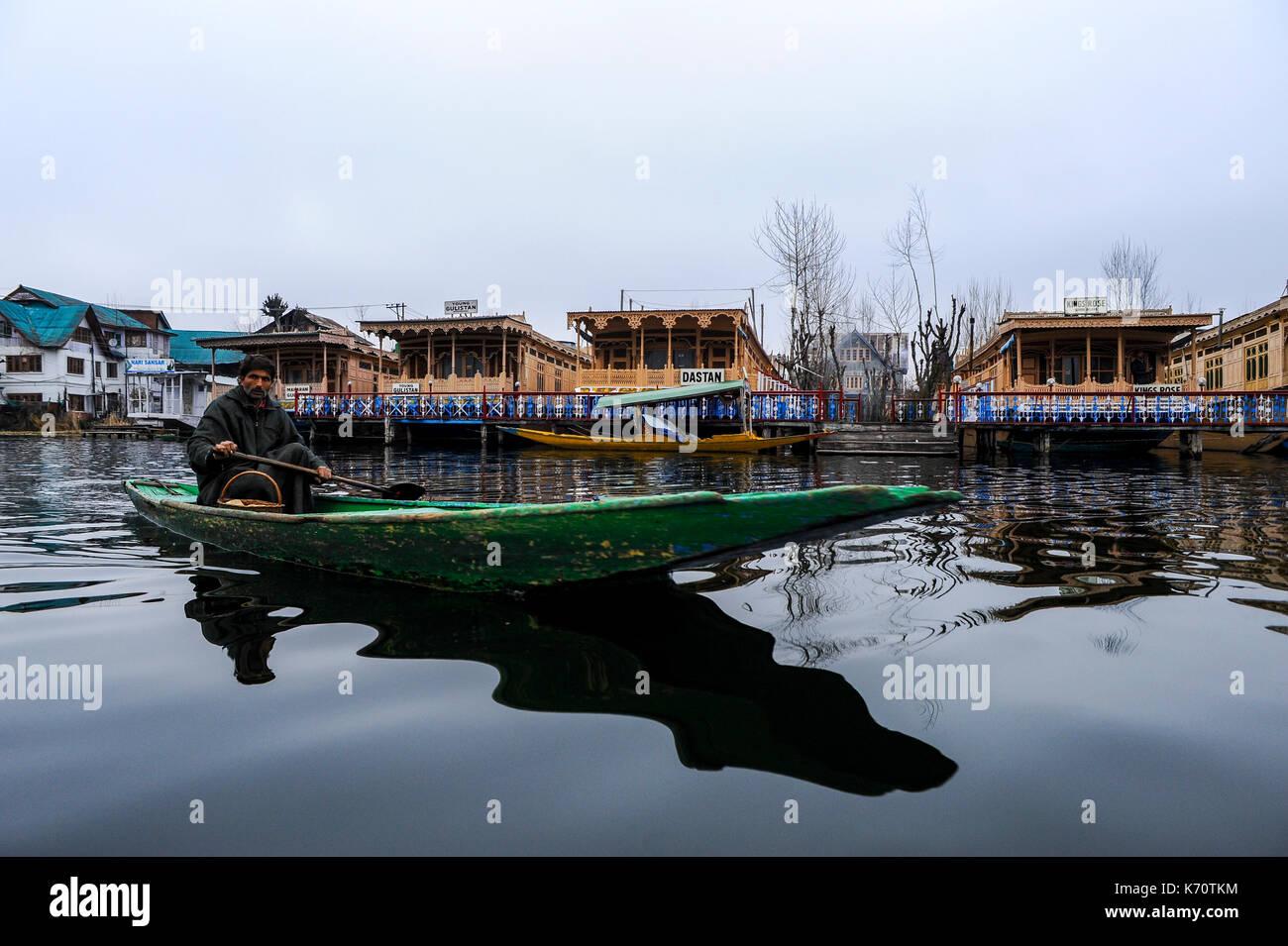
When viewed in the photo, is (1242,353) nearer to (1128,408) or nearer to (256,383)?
(1128,408)

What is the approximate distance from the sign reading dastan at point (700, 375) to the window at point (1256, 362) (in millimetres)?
17228

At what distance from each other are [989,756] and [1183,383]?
26.1 m

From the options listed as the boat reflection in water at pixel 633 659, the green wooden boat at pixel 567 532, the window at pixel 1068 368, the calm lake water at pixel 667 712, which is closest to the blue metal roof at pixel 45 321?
the calm lake water at pixel 667 712

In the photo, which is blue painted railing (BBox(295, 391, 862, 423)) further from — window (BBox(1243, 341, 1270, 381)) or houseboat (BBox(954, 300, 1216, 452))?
window (BBox(1243, 341, 1270, 381))

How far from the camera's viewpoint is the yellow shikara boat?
19.0m

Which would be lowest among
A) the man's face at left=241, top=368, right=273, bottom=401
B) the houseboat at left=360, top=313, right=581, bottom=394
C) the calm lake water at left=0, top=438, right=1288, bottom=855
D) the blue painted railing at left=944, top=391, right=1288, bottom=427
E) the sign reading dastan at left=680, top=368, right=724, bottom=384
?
the calm lake water at left=0, top=438, right=1288, bottom=855

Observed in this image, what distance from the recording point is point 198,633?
3395 millimetres

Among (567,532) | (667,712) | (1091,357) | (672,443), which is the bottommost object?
(667,712)

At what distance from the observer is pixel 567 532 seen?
3.38 m

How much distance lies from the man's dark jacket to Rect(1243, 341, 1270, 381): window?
94.4 ft

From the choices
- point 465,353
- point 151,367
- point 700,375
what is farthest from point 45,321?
point 700,375

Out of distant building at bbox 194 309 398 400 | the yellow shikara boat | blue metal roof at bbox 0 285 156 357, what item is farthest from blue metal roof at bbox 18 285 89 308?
the yellow shikara boat

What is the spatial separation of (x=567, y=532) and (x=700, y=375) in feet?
72.4
